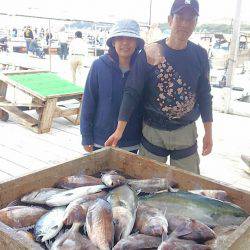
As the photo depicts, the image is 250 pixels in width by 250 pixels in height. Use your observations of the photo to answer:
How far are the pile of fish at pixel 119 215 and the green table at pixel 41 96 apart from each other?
15.4 feet

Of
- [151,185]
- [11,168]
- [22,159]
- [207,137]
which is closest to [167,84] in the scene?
[207,137]

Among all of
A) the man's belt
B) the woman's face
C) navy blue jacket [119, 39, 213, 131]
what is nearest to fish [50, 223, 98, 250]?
navy blue jacket [119, 39, 213, 131]

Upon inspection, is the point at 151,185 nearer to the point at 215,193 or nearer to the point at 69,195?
the point at 215,193

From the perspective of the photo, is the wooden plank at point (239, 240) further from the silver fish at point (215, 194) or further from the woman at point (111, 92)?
the woman at point (111, 92)

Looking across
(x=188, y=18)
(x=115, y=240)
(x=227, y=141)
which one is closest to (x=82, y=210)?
(x=115, y=240)

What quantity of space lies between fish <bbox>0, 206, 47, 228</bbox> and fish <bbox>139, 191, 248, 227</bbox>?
20.7 inches

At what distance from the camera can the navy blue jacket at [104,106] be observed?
298 centimetres

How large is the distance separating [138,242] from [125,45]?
1694mm

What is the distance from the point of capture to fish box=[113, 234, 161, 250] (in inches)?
59.0

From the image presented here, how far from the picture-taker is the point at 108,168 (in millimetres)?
2541

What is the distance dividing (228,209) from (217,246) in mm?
417

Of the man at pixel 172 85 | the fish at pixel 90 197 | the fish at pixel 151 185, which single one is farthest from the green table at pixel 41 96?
the fish at pixel 90 197

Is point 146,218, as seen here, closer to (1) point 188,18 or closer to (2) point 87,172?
(2) point 87,172

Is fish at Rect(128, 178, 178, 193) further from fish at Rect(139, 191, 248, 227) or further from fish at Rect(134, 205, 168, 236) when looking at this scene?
fish at Rect(134, 205, 168, 236)
